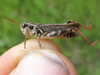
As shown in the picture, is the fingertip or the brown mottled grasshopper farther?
the brown mottled grasshopper

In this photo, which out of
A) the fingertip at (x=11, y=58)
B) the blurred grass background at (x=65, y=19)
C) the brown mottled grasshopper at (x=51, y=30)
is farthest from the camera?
the blurred grass background at (x=65, y=19)

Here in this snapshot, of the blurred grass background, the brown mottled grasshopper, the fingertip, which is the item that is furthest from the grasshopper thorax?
the blurred grass background

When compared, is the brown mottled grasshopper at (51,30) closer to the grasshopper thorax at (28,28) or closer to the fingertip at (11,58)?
the grasshopper thorax at (28,28)

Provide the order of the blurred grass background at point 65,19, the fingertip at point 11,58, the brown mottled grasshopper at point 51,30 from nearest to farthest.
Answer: the fingertip at point 11,58, the brown mottled grasshopper at point 51,30, the blurred grass background at point 65,19

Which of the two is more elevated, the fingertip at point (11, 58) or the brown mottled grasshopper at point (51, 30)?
the brown mottled grasshopper at point (51, 30)

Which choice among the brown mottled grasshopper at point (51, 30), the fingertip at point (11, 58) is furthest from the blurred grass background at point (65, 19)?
the fingertip at point (11, 58)

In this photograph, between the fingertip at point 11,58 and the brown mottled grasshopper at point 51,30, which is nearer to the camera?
the fingertip at point 11,58

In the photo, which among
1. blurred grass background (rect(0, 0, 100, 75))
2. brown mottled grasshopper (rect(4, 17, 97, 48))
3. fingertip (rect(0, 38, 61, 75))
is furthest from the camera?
blurred grass background (rect(0, 0, 100, 75))

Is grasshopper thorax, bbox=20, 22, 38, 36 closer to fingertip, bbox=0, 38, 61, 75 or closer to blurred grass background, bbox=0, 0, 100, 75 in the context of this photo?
fingertip, bbox=0, 38, 61, 75

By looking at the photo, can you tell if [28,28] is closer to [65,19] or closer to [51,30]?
[51,30]
